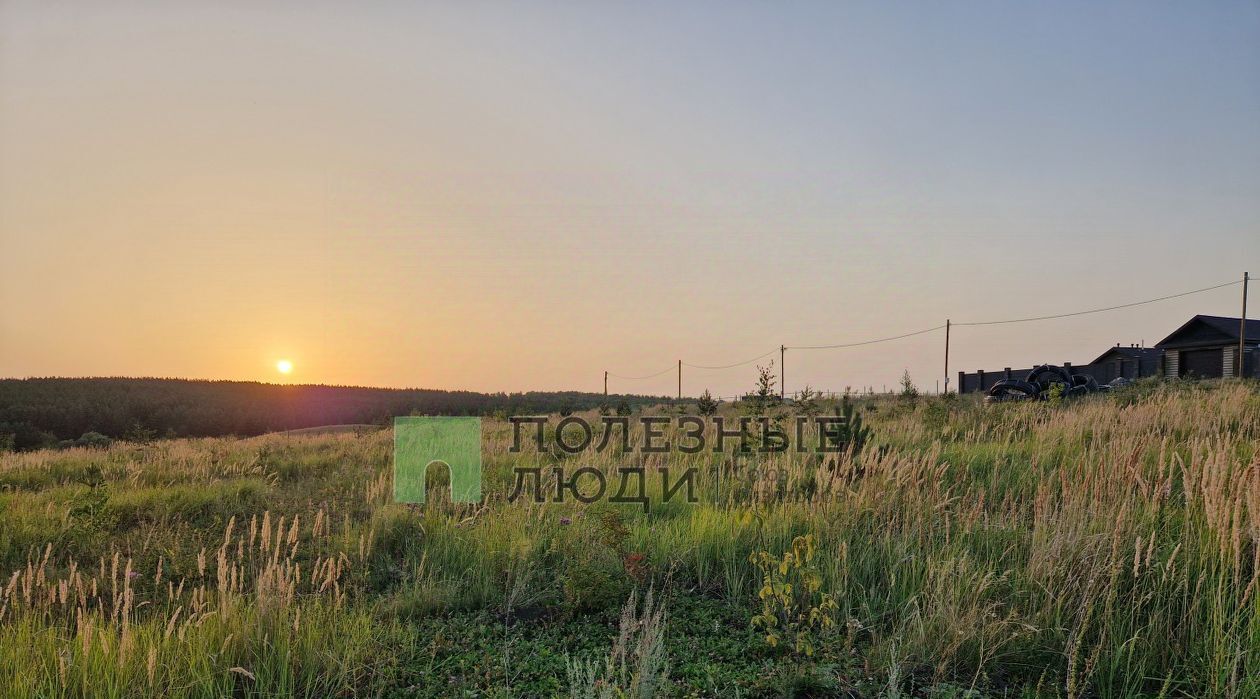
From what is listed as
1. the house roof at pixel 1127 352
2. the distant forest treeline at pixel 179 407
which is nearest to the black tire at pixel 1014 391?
the distant forest treeline at pixel 179 407

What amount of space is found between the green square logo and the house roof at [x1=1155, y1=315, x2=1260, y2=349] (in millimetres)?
39896

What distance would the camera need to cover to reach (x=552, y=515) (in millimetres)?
5906

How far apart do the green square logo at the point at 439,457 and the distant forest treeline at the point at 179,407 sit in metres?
20.8

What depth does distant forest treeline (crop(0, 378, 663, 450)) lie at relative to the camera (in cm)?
4244

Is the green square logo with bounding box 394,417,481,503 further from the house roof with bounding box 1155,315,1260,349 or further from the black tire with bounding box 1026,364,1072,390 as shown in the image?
the house roof with bounding box 1155,315,1260,349

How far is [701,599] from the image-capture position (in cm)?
411

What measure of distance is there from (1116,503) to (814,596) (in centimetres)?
228

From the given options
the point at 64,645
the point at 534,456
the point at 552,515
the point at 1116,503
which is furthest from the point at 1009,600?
the point at 534,456

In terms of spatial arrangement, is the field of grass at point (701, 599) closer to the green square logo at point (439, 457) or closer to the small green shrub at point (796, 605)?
the small green shrub at point (796, 605)

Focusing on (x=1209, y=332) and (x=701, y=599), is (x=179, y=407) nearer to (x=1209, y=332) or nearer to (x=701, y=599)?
(x=701, y=599)

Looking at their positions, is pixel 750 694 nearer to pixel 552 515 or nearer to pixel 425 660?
pixel 425 660

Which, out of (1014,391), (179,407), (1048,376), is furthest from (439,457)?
(179,407)

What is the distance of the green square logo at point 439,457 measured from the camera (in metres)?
7.56

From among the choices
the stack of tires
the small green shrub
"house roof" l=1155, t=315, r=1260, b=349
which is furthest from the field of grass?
"house roof" l=1155, t=315, r=1260, b=349
